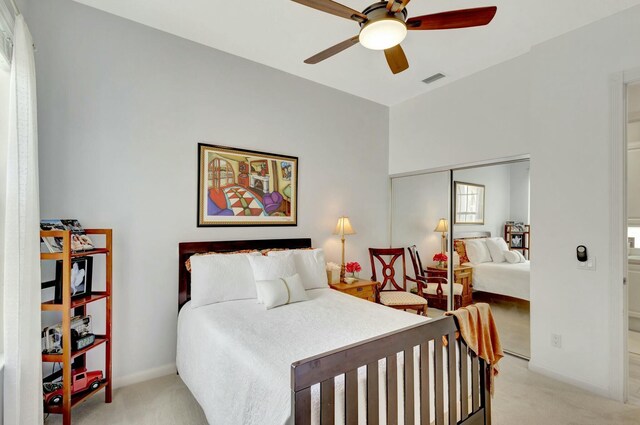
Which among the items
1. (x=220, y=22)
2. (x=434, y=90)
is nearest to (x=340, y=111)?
(x=434, y=90)

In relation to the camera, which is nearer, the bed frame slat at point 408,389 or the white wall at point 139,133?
the bed frame slat at point 408,389

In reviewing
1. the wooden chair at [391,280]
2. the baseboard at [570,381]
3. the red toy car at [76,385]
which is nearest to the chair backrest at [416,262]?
the wooden chair at [391,280]

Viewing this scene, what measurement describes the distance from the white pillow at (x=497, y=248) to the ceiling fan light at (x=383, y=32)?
2.46 meters

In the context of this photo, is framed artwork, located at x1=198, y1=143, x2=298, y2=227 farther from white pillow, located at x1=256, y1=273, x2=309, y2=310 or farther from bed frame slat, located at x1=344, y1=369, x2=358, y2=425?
bed frame slat, located at x1=344, y1=369, x2=358, y2=425

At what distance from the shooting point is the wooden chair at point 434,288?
3.68 meters

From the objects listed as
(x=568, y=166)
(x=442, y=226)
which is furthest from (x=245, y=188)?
(x=568, y=166)

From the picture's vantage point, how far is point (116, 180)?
101 inches

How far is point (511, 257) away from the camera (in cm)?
327

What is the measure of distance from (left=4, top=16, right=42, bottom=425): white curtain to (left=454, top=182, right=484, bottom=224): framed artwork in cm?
374

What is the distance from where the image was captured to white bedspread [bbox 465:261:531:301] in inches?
123

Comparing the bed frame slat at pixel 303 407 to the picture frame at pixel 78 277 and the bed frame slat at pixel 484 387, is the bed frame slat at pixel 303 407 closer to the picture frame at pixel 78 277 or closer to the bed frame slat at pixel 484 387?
the bed frame slat at pixel 484 387

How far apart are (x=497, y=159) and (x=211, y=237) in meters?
3.04

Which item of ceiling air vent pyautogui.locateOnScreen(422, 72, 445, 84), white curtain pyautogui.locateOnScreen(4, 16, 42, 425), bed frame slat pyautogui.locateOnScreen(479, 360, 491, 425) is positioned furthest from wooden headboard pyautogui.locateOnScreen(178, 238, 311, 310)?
ceiling air vent pyautogui.locateOnScreen(422, 72, 445, 84)

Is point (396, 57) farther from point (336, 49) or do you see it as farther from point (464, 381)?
point (464, 381)
